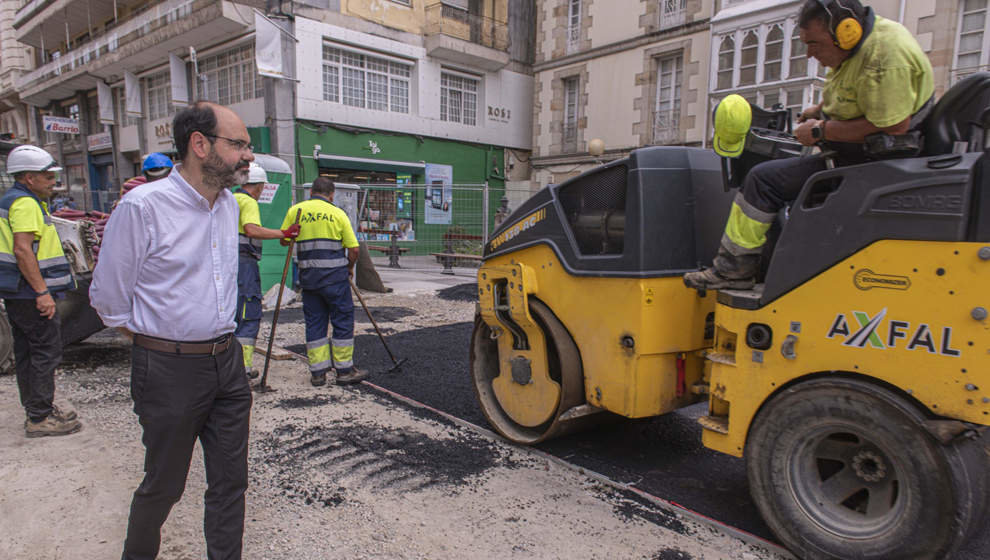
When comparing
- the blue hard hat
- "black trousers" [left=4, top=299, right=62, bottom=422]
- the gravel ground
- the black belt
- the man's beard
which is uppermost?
the blue hard hat

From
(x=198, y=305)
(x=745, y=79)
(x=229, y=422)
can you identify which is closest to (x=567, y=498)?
(x=229, y=422)

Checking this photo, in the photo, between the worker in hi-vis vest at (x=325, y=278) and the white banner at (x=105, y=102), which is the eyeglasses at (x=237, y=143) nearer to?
the worker in hi-vis vest at (x=325, y=278)

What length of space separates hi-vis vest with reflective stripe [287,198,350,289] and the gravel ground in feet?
3.74

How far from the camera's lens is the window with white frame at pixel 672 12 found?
1688cm

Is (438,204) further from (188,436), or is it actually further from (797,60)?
A: (188,436)

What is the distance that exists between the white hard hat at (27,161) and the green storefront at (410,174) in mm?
9097

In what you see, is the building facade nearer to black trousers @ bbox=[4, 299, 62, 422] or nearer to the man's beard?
black trousers @ bbox=[4, 299, 62, 422]

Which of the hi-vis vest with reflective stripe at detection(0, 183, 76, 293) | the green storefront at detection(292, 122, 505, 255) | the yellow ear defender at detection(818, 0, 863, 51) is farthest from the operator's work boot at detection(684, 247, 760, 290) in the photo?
the green storefront at detection(292, 122, 505, 255)

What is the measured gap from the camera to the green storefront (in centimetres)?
1420

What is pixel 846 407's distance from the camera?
240cm

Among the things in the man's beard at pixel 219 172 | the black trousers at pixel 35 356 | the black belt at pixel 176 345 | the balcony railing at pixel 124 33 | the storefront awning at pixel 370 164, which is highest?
the balcony railing at pixel 124 33

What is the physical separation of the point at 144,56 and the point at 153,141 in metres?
2.86

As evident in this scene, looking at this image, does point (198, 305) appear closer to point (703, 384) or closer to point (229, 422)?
point (229, 422)

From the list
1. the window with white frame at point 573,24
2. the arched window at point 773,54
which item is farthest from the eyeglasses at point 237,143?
the window with white frame at point 573,24
